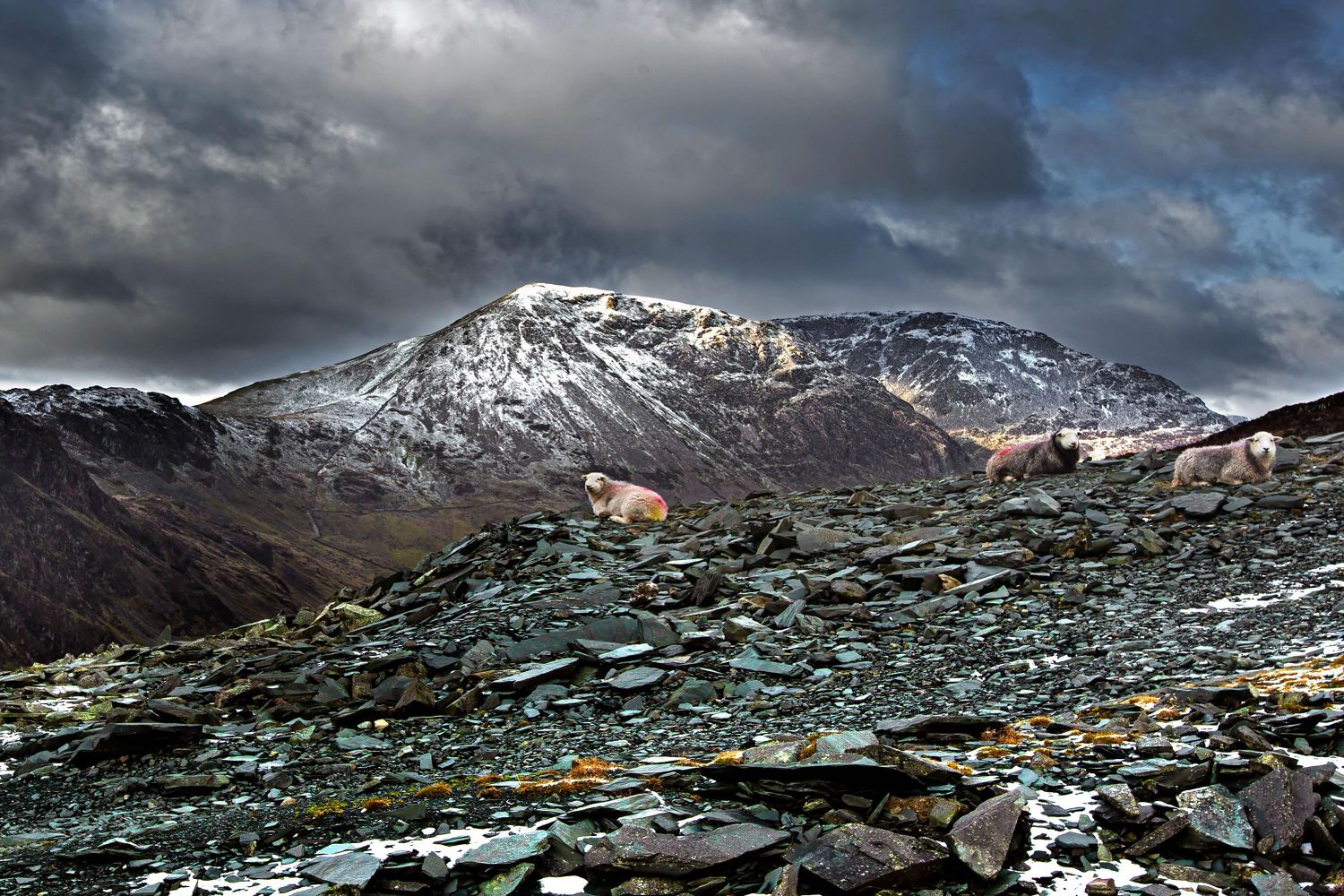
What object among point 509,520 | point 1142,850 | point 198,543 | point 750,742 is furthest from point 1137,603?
point 198,543

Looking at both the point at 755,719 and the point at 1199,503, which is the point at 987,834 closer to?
the point at 755,719

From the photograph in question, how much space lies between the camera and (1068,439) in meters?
29.3

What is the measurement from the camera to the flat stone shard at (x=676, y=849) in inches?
254

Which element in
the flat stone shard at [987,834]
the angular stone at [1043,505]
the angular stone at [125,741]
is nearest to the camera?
the flat stone shard at [987,834]

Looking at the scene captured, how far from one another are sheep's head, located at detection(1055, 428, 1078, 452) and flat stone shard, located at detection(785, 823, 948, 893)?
82.8ft

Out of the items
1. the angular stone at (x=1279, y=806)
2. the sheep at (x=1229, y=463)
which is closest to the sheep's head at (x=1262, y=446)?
the sheep at (x=1229, y=463)

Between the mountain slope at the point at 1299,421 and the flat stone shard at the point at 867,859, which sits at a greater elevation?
the mountain slope at the point at 1299,421

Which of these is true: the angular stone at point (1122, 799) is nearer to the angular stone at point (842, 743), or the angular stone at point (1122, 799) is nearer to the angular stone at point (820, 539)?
the angular stone at point (842, 743)

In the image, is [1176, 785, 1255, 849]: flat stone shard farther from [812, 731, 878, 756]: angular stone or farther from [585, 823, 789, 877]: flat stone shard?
[585, 823, 789, 877]: flat stone shard

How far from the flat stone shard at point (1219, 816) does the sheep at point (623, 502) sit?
21.6 m

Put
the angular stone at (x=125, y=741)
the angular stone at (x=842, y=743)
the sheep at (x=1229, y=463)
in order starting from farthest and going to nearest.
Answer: the sheep at (x=1229, y=463), the angular stone at (x=125, y=741), the angular stone at (x=842, y=743)

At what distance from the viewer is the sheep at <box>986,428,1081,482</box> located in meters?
29.5

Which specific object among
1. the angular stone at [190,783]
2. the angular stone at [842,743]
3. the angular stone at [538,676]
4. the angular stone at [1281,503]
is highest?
the angular stone at [1281,503]

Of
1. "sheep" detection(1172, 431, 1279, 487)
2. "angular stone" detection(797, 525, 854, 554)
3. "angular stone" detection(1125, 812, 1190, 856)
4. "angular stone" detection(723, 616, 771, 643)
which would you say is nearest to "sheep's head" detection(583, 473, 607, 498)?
"angular stone" detection(797, 525, 854, 554)
